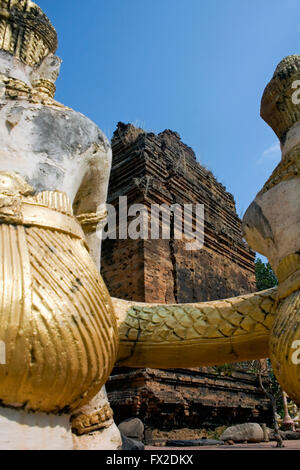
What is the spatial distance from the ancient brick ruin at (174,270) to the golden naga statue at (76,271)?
5625mm

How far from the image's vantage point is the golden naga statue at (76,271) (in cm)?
78

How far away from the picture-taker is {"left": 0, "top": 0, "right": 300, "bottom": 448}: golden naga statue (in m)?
0.78

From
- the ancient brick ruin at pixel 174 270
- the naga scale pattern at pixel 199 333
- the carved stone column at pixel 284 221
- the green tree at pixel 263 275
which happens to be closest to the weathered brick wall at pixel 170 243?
the ancient brick ruin at pixel 174 270

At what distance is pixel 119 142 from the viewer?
31.8 feet

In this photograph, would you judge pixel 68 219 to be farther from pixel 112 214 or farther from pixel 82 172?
pixel 112 214

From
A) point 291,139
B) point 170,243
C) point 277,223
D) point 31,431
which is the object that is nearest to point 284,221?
point 277,223

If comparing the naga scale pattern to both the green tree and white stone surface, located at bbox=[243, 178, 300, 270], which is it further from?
the green tree

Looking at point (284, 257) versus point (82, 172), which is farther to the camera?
point (82, 172)

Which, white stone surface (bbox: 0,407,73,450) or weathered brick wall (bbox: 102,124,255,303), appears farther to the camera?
weathered brick wall (bbox: 102,124,255,303)

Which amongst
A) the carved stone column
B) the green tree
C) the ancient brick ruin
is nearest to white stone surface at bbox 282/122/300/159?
the carved stone column

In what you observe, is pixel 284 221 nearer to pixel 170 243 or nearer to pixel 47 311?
pixel 47 311

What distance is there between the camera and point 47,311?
792 mm

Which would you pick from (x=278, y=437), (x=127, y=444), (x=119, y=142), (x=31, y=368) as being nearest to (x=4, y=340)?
(x=31, y=368)

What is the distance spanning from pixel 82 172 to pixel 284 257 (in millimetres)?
607
